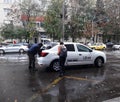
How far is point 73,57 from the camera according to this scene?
14.5m

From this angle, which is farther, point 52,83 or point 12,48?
point 12,48

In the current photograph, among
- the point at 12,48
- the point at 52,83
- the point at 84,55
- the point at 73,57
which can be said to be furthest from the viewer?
the point at 12,48

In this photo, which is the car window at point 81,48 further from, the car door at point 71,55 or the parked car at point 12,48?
the parked car at point 12,48

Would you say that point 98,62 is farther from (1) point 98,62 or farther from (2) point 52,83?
(2) point 52,83

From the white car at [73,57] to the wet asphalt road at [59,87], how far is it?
590 mm

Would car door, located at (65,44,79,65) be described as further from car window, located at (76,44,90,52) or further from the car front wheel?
the car front wheel

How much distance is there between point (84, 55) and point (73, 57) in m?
0.72

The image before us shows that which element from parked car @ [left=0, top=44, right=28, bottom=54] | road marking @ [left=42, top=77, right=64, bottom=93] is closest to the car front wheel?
road marking @ [left=42, top=77, right=64, bottom=93]

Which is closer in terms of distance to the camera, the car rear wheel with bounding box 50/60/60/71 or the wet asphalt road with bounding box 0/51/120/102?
the wet asphalt road with bounding box 0/51/120/102

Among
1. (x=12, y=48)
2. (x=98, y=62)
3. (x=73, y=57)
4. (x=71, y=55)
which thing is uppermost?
(x=71, y=55)

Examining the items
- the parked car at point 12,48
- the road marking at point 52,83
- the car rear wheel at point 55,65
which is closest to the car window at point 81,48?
the car rear wheel at point 55,65

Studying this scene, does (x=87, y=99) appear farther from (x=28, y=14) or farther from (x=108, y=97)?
(x=28, y=14)

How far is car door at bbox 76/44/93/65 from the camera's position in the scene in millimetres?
14727

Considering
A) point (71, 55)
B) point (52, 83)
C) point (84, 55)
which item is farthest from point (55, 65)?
point (52, 83)
